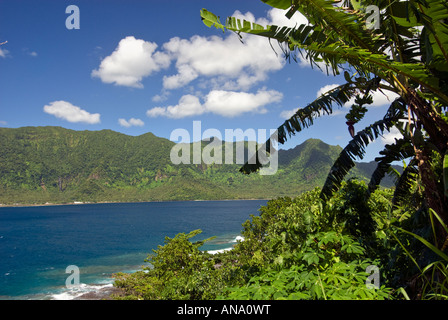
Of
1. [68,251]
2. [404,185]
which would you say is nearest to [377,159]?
[404,185]

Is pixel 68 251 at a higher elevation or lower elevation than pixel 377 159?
lower

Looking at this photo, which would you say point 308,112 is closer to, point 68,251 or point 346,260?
point 346,260

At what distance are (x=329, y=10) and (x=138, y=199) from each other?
204 m

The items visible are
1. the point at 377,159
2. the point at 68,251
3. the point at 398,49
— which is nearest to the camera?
the point at 398,49

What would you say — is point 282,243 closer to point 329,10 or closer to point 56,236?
point 329,10

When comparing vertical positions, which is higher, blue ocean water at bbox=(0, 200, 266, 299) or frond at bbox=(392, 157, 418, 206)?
frond at bbox=(392, 157, 418, 206)

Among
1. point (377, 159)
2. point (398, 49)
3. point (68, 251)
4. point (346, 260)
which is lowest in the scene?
point (68, 251)

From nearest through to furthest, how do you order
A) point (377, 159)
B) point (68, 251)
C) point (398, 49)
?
point (398, 49), point (377, 159), point (68, 251)

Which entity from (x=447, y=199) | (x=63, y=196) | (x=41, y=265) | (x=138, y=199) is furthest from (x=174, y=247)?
(x=63, y=196)

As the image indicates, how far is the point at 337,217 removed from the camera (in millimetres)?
5508

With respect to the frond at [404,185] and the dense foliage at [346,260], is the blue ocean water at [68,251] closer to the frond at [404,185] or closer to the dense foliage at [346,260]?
the dense foliage at [346,260]

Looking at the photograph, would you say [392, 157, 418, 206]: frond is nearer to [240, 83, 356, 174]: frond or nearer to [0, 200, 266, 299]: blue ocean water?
[240, 83, 356, 174]: frond

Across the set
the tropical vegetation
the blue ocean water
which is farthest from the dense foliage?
the blue ocean water

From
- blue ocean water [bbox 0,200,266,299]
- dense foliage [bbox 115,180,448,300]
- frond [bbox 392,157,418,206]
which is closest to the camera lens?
dense foliage [bbox 115,180,448,300]
